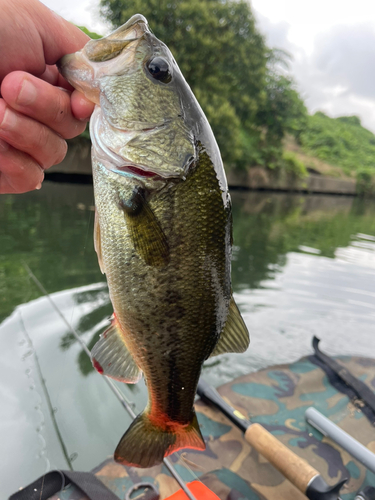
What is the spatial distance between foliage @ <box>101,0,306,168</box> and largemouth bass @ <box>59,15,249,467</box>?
20.3 meters

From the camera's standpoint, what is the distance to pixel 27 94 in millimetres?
1147

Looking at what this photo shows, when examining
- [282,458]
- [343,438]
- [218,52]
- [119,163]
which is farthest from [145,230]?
[218,52]

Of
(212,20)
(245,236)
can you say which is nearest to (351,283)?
(245,236)

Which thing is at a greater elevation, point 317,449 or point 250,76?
point 250,76

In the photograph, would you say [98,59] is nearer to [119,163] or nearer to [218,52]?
[119,163]

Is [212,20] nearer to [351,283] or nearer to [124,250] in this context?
[351,283]

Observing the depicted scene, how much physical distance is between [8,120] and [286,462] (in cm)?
232

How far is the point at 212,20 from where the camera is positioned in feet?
67.7

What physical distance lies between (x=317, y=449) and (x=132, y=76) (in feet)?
8.99

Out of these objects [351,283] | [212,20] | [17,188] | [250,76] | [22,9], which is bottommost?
[351,283]

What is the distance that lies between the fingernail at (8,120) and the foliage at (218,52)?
20.4 meters

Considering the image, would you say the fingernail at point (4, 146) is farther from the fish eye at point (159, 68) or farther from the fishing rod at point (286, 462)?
the fishing rod at point (286, 462)

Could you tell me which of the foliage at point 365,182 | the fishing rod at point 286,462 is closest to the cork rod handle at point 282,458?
the fishing rod at point 286,462

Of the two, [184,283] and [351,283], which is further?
[351,283]
